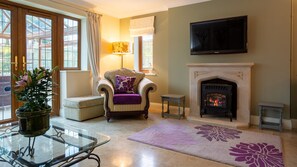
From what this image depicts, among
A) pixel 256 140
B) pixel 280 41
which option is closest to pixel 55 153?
pixel 256 140

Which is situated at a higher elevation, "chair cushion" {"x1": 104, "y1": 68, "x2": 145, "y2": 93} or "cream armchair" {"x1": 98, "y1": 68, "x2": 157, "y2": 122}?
"chair cushion" {"x1": 104, "y1": 68, "x2": 145, "y2": 93}

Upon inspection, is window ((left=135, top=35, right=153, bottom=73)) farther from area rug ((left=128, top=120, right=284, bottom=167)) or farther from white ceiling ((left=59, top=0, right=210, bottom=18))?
area rug ((left=128, top=120, right=284, bottom=167))

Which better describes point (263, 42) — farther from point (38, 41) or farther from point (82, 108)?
point (38, 41)

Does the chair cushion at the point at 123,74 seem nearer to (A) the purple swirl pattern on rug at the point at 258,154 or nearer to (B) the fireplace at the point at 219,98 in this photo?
(B) the fireplace at the point at 219,98

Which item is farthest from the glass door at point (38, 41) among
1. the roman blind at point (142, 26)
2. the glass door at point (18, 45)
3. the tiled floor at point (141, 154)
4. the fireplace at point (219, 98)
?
the fireplace at point (219, 98)

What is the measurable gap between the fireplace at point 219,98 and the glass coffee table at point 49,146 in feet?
8.26

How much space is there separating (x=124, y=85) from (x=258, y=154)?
8.77ft

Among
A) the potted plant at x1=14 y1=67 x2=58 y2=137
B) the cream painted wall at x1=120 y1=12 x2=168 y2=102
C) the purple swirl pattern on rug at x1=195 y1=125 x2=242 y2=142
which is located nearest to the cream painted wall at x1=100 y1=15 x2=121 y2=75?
the cream painted wall at x1=120 y1=12 x2=168 y2=102

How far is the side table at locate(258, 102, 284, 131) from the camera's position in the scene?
3232mm

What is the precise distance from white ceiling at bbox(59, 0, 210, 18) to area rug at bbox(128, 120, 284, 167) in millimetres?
2588

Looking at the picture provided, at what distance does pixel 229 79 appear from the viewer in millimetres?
3771

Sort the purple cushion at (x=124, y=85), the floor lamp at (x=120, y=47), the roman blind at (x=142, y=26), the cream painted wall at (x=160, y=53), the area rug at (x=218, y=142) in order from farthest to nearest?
the floor lamp at (x=120, y=47)
the roman blind at (x=142, y=26)
the cream painted wall at (x=160, y=53)
the purple cushion at (x=124, y=85)
the area rug at (x=218, y=142)

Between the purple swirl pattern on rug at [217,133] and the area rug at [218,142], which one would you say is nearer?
the area rug at [218,142]

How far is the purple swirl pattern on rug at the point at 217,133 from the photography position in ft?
9.58
